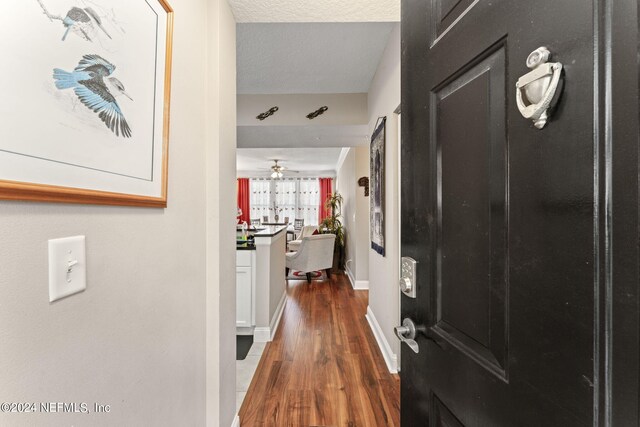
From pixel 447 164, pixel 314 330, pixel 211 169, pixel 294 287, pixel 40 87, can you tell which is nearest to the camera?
pixel 40 87

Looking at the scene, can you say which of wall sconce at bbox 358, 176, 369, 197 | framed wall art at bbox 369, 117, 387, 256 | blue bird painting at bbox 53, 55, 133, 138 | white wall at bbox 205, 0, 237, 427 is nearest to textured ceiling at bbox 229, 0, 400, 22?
white wall at bbox 205, 0, 237, 427

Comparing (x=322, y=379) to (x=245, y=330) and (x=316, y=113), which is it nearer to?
(x=245, y=330)

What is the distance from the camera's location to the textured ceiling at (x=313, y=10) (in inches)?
59.3

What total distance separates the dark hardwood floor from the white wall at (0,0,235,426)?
43 cm

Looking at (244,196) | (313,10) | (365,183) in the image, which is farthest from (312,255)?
(244,196)

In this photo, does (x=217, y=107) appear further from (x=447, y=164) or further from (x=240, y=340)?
(x=240, y=340)

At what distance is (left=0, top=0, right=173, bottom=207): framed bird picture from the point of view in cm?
50

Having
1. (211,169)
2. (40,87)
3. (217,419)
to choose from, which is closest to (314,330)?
(217,419)

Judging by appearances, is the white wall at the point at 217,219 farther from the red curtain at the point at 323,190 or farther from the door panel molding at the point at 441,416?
the red curtain at the point at 323,190

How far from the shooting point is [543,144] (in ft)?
1.38

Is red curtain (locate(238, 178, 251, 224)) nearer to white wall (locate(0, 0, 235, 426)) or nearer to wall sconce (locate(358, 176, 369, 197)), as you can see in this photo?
wall sconce (locate(358, 176, 369, 197))

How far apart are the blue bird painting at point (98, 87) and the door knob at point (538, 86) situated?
0.84m

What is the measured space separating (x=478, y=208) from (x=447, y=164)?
14 centimetres

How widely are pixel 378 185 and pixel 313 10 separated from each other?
1572 mm
